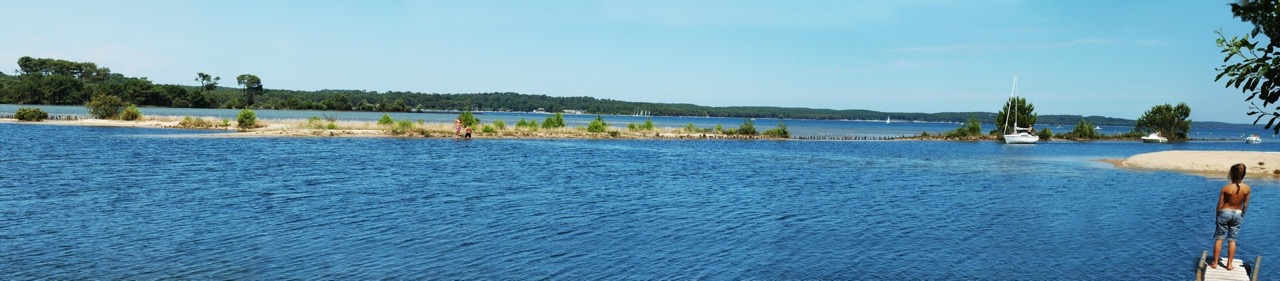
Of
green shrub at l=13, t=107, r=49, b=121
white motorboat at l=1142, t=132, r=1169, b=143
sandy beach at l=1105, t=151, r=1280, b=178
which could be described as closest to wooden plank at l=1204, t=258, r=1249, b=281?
sandy beach at l=1105, t=151, r=1280, b=178

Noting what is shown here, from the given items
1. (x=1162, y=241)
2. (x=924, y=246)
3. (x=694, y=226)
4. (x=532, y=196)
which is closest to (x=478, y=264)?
(x=694, y=226)

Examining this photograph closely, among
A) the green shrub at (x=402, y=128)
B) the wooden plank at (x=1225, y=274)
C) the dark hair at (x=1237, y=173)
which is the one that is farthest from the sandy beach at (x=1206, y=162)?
the green shrub at (x=402, y=128)

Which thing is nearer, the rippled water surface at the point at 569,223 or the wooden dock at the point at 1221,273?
the wooden dock at the point at 1221,273

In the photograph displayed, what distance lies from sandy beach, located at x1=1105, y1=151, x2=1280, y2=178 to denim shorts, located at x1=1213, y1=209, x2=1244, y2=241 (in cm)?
4605

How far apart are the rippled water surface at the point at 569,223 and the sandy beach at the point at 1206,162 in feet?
44.1

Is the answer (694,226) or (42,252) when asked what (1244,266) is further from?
(42,252)

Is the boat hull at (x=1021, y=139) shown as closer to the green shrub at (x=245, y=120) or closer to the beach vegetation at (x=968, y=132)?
the beach vegetation at (x=968, y=132)

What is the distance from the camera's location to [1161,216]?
2992cm

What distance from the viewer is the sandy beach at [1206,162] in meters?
57.3

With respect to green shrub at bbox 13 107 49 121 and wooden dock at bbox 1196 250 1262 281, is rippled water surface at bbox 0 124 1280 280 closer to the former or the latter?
wooden dock at bbox 1196 250 1262 281

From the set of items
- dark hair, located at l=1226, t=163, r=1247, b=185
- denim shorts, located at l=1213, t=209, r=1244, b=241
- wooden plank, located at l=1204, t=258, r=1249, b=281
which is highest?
dark hair, located at l=1226, t=163, r=1247, b=185

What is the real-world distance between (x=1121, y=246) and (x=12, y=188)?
3539 centimetres

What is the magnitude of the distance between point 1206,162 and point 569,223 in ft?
186

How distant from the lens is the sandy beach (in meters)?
57.3
